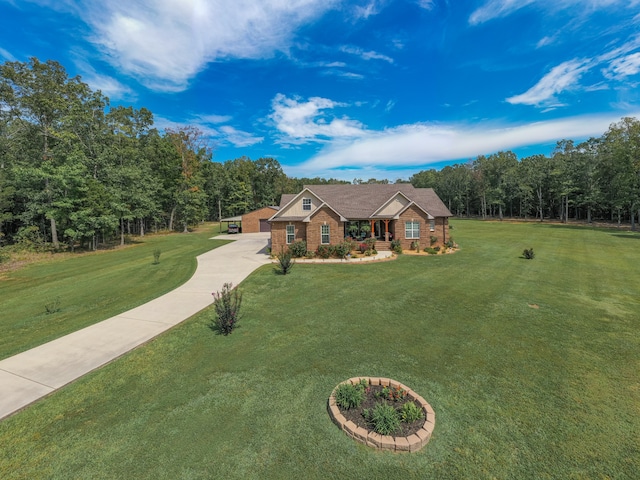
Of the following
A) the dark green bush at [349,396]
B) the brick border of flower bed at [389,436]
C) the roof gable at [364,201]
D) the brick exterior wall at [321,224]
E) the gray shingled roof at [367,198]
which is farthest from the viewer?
the gray shingled roof at [367,198]

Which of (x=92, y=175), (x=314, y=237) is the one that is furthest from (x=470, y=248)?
(x=92, y=175)

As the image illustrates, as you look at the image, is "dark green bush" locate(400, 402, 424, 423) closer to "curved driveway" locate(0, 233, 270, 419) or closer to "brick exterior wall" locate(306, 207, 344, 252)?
"curved driveway" locate(0, 233, 270, 419)

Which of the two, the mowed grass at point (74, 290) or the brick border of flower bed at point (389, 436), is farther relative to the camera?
the mowed grass at point (74, 290)

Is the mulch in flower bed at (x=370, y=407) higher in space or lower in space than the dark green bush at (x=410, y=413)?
lower

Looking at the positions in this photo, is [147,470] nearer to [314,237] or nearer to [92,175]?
[314,237]

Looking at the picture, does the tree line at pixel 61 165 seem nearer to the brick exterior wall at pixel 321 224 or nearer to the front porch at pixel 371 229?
the brick exterior wall at pixel 321 224

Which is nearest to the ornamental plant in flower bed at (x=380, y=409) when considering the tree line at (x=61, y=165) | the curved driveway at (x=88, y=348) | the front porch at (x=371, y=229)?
the curved driveway at (x=88, y=348)
